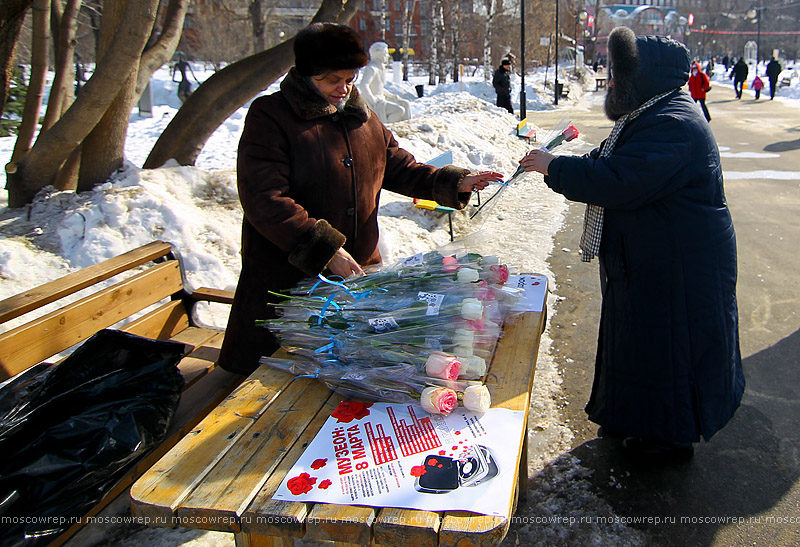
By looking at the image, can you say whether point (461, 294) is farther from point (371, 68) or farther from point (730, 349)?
point (371, 68)

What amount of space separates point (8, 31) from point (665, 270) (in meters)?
5.13

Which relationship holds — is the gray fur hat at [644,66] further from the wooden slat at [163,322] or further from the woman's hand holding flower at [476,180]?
the wooden slat at [163,322]

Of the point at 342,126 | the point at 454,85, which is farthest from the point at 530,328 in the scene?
the point at 454,85

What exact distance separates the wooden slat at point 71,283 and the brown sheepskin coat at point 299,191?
79cm

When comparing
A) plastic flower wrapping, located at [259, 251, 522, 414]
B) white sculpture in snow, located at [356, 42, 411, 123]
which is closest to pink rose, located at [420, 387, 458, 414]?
plastic flower wrapping, located at [259, 251, 522, 414]

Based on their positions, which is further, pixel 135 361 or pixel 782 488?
pixel 782 488

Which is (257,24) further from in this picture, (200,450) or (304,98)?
(200,450)

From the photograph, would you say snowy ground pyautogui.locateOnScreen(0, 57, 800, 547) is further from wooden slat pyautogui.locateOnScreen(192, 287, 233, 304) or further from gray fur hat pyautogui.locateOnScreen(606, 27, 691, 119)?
wooden slat pyautogui.locateOnScreen(192, 287, 233, 304)

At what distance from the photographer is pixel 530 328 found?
2371 mm

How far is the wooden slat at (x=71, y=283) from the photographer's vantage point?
259 cm

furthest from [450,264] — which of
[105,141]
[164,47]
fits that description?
[164,47]

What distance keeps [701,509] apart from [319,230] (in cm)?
200

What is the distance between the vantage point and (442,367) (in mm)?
1827

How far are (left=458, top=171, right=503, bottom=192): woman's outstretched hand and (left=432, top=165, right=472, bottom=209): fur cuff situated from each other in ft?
0.06
